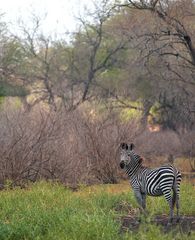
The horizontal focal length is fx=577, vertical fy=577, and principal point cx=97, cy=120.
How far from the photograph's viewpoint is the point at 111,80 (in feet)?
131

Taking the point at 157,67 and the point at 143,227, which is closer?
the point at 143,227

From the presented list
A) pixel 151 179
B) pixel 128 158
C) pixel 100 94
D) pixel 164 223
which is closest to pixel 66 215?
pixel 164 223

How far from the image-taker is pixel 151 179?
446 inches

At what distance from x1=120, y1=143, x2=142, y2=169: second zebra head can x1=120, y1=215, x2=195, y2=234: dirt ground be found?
109 centimetres

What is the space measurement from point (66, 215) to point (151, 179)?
6.88 ft

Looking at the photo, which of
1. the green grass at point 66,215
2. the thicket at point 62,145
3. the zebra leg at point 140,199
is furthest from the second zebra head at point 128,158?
the thicket at point 62,145

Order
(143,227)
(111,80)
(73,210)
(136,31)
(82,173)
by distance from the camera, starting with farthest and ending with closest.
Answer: (111,80), (136,31), (82,173), (73,210), (143,227)

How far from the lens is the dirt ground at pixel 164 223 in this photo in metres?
10.1

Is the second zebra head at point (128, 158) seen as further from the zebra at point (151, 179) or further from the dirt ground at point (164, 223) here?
the dirt ground at point (164, 223)

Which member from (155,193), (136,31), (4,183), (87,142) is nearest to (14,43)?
(136,31)

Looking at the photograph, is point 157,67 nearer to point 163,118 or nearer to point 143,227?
point 163,118

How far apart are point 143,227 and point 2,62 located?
29.3m

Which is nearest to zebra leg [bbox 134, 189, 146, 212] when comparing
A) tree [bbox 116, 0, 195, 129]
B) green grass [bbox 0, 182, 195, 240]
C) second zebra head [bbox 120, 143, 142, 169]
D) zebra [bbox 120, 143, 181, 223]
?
zebra [bbox 120, 143, 181, 223]

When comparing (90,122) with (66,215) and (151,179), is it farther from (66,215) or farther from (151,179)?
(66,215)
